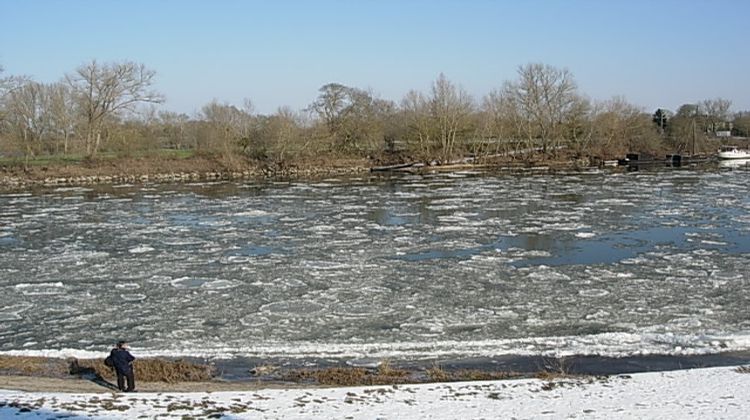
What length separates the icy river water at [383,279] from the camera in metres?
11.1

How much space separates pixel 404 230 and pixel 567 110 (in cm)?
4993

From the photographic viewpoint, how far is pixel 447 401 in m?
8.26

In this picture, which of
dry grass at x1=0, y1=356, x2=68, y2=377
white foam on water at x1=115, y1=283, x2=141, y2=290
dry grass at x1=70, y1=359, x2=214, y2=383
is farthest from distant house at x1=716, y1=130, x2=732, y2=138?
dry grass at x1=0, y1=356, x2=68, y2=377

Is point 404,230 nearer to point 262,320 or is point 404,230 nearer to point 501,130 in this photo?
point 262,320

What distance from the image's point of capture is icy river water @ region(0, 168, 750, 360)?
11148 mm

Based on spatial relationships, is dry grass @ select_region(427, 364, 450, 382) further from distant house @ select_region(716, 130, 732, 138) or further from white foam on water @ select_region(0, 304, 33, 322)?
distant house @ select_region(716, 130, 732, 138)

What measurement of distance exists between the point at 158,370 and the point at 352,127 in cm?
5805

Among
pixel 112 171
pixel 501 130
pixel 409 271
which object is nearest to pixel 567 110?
pixel 501 130

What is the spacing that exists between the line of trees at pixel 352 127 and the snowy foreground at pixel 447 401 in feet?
167

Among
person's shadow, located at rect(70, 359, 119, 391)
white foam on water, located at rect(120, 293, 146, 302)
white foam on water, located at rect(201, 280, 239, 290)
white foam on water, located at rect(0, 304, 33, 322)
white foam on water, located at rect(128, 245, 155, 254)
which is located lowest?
person's shadow, located at rect(70, 359, 119, 391)

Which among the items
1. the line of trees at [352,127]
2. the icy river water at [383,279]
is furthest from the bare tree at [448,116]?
the icy river water at [383,279]

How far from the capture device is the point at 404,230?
75.4ft

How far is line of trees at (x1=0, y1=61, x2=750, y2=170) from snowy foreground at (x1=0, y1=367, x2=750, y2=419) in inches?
2009

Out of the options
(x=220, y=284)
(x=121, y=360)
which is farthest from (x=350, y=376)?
(x=220, y=284)
